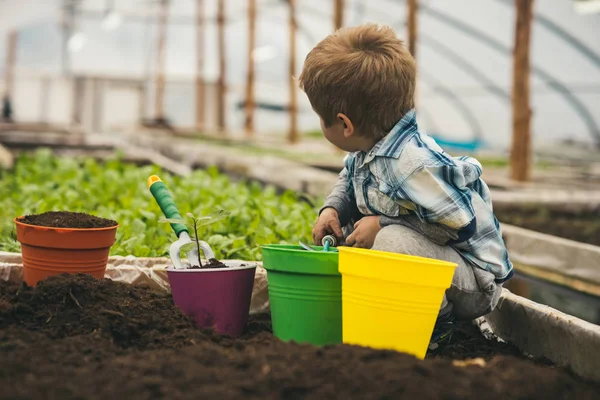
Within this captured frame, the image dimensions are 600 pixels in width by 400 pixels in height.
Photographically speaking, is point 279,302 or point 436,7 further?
point 436,7

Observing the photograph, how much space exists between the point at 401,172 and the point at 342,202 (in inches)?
16.5

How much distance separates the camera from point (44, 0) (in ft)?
65.6

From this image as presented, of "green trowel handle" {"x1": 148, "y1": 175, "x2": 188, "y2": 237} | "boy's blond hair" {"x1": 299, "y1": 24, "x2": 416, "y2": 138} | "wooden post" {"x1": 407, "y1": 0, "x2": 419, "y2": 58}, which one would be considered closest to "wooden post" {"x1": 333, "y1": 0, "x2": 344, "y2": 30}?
"wooden post" {"x1": 407, "y1": 0, "x2": 419, "y2": 58}

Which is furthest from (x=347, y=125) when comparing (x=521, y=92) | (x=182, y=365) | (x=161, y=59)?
(x=161, y=59)

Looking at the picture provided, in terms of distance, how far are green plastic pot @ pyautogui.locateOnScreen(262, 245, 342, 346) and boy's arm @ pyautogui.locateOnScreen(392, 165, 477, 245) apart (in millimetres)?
275

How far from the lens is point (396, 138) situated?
1.92 meters

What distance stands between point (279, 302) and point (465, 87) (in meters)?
16.7

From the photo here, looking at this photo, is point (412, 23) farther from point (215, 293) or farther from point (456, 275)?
point (215, 293)

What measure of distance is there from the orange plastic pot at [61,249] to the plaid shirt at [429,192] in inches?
31.5

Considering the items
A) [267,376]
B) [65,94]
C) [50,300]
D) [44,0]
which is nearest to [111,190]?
[50,300]

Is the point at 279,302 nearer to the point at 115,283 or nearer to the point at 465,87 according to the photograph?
the point at 115,283

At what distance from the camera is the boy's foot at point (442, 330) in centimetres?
193

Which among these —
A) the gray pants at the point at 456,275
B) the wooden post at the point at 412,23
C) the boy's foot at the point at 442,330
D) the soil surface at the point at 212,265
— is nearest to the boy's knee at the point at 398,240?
the gray pants at the point at 456,275

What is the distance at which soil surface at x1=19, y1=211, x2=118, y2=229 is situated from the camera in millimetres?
2049
